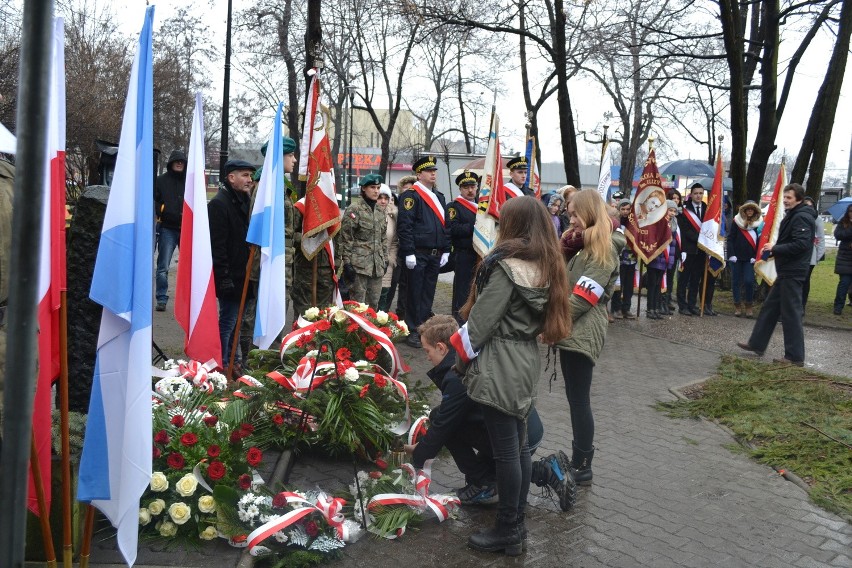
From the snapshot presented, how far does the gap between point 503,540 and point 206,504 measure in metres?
→ 1.54

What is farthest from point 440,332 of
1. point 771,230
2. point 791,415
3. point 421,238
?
point 771,230

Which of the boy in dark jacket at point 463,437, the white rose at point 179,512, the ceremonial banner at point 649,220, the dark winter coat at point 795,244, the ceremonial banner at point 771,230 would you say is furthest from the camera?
the ceremonial banner at point 649,220

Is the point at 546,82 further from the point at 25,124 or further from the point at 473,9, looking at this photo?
the point at 25,124

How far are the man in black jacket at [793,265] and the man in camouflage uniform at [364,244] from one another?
4.51m

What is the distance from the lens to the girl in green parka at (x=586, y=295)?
5.14m

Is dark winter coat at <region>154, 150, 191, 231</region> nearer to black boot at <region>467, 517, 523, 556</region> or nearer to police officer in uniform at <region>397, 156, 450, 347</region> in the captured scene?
police officer in uniform at <region>397, 156, 450, 347</region>

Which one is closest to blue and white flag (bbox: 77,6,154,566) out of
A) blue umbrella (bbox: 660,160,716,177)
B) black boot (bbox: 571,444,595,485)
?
black boot (bbox: 571,444,595,485)

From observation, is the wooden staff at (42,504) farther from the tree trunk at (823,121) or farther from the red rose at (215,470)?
the tree trunk at (823,121)

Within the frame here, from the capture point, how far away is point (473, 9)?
18.1 m

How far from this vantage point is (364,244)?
31.4 ft

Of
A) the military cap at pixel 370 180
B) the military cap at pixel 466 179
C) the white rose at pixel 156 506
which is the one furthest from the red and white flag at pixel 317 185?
the white rose at pixel 156 506

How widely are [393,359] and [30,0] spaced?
15.5 ft

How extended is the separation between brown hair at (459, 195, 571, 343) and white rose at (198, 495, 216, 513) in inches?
71.4

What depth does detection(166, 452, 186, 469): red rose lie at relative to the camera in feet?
13.8
